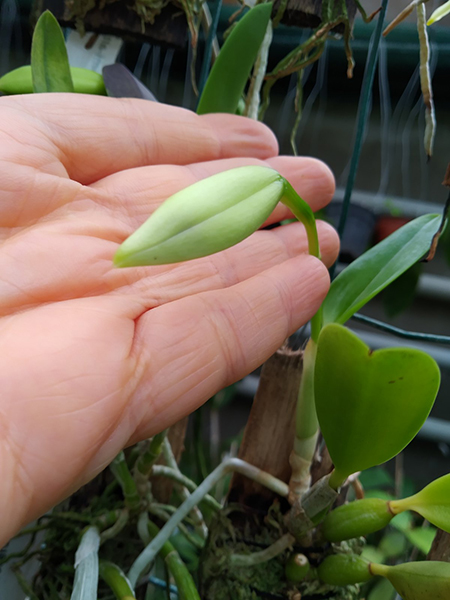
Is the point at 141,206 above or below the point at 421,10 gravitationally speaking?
below

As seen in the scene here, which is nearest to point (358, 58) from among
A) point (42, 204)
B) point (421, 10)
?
point (421, 10)

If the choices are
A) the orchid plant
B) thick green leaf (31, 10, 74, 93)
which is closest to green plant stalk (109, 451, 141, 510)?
the orchid plant

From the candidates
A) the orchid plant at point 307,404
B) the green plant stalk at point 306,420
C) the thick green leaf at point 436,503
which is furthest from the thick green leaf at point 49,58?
the thick green leaf at point 436,503

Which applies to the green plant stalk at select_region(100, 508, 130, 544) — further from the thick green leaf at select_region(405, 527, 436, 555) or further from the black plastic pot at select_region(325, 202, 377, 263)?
the black plastic pot at select_region(325, 202, 377, 263)

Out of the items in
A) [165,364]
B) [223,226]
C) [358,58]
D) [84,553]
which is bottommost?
[84,553]

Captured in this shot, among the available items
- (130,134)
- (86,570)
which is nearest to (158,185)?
(130,134)

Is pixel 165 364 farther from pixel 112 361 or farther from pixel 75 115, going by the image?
pixel 75 115
